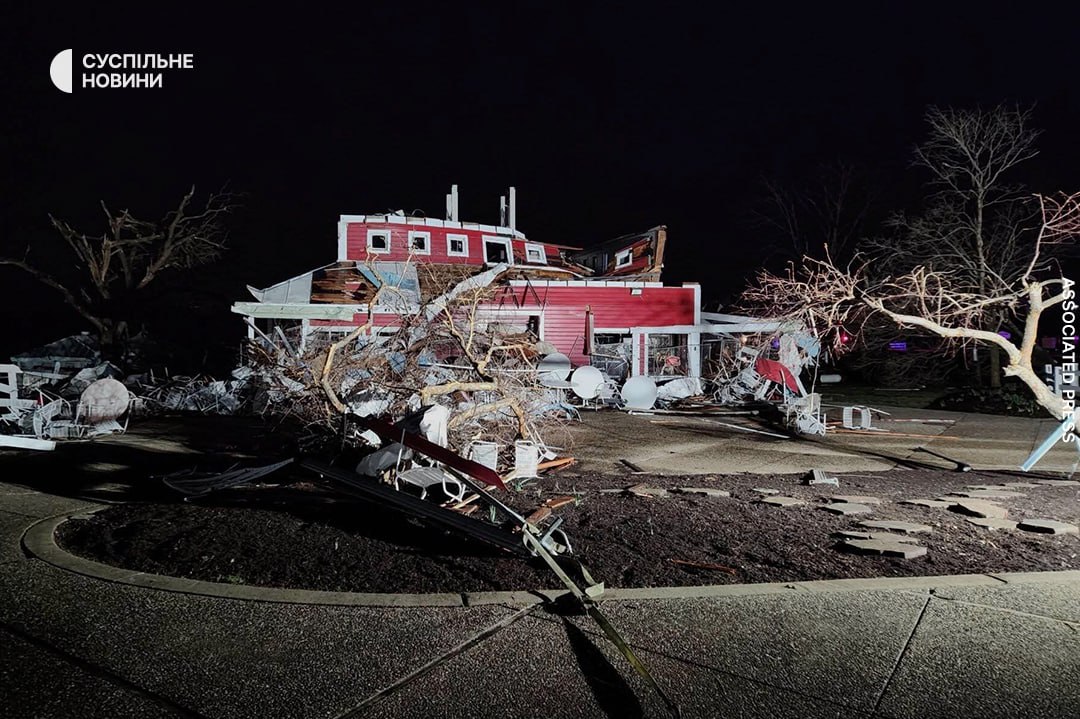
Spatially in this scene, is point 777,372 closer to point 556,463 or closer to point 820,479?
point 820,479

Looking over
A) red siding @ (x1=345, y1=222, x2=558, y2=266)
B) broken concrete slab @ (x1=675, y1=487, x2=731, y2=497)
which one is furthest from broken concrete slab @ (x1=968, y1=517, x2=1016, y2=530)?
red siding @ (x1=345, y1=222, x2=558, y2=266)

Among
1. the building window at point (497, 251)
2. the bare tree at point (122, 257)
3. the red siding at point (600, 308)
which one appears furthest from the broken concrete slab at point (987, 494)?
the bare tree at point (122, 257)

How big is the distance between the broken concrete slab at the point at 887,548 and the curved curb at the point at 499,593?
36 centimetres

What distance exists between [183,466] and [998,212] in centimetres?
2128

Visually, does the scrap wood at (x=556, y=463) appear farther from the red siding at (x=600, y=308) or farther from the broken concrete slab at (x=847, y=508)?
the red siding at (x=600, y=308)

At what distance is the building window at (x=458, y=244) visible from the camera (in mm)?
22156

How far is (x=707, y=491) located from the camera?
6.57 m

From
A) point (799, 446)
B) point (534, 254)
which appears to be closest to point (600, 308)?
point (534, 254)

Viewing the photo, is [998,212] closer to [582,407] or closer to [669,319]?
[669,319]

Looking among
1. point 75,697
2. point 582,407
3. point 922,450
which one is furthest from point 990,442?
point 75,697

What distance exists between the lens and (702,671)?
2.85m

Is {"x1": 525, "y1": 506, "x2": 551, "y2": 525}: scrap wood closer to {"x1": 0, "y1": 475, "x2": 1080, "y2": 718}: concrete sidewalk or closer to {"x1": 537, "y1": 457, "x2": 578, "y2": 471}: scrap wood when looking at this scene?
{"x1": 0, "y1": 475, "x2": 1080, "y2": 718}: concrete sidewalk

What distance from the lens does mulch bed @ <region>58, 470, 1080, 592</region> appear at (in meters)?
4.05

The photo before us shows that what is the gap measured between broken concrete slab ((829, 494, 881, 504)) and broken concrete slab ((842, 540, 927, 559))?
1.53 metres
